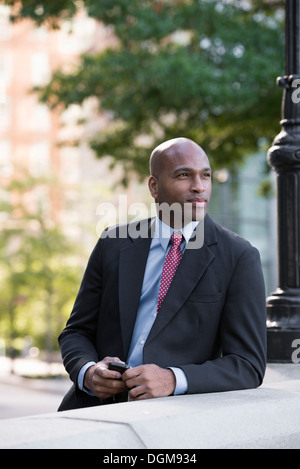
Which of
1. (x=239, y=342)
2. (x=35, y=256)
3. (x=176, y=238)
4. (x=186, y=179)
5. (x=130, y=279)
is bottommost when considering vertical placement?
(x=35, y=256)

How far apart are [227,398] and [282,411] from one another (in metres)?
0.20

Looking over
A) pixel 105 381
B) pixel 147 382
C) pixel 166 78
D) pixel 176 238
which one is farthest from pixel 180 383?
pixel 166 78

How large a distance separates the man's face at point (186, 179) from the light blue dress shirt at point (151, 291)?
0.33 feet

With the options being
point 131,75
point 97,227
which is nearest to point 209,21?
point 131,75

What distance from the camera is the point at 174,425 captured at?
2.56m

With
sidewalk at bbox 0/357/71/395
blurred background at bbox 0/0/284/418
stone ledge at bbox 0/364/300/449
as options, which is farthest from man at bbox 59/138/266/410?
sidewalk at bbox 0/357/71/395

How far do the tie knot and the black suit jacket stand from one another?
7cm

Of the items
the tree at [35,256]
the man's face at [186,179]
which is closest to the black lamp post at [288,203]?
the man's face at [186,179]

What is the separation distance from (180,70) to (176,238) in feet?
31.7

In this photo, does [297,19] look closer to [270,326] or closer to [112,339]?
[270,326]

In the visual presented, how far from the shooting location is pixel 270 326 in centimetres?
508

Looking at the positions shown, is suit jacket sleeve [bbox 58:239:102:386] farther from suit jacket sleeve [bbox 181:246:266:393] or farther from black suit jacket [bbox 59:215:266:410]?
suit jacket sleeve [bbox 181:246:266:393]

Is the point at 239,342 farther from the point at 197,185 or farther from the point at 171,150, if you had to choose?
the point at 171,150

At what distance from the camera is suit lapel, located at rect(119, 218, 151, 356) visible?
133 inches
